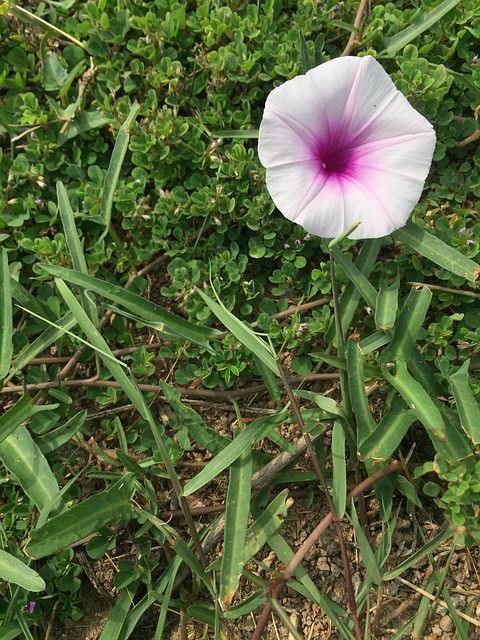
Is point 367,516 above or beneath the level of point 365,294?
beneath

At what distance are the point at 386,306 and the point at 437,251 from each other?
261 mm

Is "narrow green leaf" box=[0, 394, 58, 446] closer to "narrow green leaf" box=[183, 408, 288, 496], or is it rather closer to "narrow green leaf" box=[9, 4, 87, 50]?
"narrow green leaf" box=[183, 408, 288, 496]

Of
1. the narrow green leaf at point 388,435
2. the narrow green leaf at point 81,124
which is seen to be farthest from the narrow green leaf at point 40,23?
the narrow green leaf at point 388,435

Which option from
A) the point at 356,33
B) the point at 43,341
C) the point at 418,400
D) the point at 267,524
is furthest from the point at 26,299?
the point at 356,33

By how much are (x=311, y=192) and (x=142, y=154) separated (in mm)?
899

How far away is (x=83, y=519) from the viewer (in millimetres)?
1623

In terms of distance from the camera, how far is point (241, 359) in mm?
2051

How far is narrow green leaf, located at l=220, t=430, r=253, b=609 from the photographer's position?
158cm

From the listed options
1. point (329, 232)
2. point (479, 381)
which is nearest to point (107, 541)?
point (329, 232)

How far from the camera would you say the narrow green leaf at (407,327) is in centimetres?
176


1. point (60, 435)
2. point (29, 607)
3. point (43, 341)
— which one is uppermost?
point (43, 341)

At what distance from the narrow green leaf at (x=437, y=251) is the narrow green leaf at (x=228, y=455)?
690 mm

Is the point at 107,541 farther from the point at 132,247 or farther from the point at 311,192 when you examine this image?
the point at 311,192

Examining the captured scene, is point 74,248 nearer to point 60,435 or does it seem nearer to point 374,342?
point 60,435
